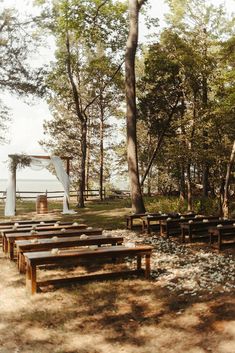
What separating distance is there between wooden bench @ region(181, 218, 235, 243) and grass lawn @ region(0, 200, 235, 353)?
9.00 ft

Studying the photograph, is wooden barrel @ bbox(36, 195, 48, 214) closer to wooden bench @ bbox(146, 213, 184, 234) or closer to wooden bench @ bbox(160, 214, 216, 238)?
wooden bench @ bbox(146, 213, 184, 234)

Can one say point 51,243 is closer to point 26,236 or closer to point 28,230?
point 26,236

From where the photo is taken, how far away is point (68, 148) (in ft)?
133

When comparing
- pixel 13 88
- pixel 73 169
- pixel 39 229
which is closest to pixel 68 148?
pixel 73 169

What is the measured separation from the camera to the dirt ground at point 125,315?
476cm

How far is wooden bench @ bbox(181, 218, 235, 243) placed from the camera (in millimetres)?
11258

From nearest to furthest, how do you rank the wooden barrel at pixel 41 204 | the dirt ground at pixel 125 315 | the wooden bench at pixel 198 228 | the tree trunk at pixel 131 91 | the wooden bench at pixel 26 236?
the dirt ground at pixel 125 315 → the wooden bench at pixel 26 236 → the wooden bench at pixel 198 228 → the tree trunk at pixel 131 91 → the wooden barrel at pixel 41 204

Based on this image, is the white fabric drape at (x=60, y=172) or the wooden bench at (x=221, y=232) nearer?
the wooden bench at (x=221, y=232)

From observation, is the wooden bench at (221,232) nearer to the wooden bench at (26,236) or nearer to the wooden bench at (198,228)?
the wooden bench at (198,228)

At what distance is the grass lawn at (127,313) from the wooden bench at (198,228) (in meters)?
2.74

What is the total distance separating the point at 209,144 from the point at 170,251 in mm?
10350

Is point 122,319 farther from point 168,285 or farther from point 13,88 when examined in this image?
point 13,88

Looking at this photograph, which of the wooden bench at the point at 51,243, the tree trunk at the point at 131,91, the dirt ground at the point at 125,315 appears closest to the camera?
the dirt ground at the point at 125,315

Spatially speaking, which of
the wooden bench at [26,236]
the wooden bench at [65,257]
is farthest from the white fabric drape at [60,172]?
the wooden bench at [65,257]
